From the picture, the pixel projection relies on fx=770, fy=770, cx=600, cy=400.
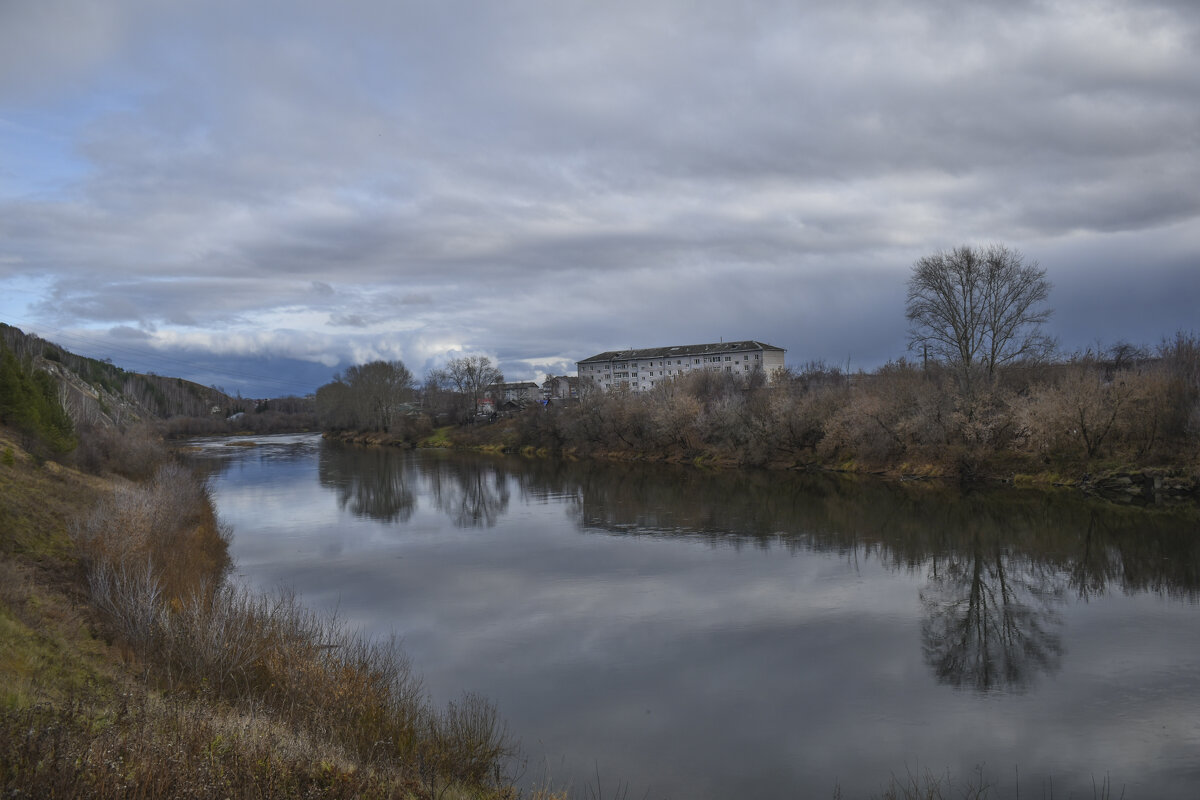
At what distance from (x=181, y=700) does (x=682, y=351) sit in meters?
128

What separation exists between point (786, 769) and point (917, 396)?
1543 inches

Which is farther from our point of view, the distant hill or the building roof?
the building roof

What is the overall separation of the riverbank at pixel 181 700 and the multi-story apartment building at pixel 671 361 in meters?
107

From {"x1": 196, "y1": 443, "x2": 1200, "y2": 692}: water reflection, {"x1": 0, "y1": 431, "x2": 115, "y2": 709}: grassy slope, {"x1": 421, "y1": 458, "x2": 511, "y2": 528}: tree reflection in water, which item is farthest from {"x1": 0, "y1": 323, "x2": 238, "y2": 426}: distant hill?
{"x1": 0, "y1": 431, "x2": 115, "y2": 709}: grassy slope

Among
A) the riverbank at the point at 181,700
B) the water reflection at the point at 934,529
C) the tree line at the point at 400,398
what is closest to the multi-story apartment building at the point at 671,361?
the tree line at the point at 400,398

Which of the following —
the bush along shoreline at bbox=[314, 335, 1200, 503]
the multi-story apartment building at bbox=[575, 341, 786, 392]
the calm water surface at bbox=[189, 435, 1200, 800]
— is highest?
the multi-story apartment building at bbox=[575, 341, 786, 392]

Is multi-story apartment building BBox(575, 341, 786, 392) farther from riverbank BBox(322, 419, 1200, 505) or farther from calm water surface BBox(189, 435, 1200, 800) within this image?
calm water surface BBox(189, 435, 1200, 800)

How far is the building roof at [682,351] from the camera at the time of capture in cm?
12925

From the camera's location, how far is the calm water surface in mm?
11594

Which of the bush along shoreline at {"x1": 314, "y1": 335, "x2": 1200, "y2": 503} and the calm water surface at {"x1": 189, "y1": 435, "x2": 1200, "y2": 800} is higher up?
the bush along shoreline at {"x1": 314, "y1": 335, "x2": 1200, "y2": 503}

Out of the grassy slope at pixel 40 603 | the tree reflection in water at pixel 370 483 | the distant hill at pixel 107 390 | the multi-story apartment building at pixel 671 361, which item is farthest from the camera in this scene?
the multi-story apartment building at pixel 671 361

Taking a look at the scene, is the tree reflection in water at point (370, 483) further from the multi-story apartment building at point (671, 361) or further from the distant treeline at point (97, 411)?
the multi-story apartment building at point (671, 361)

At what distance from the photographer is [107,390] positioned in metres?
127

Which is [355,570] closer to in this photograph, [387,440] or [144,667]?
[144,667]
